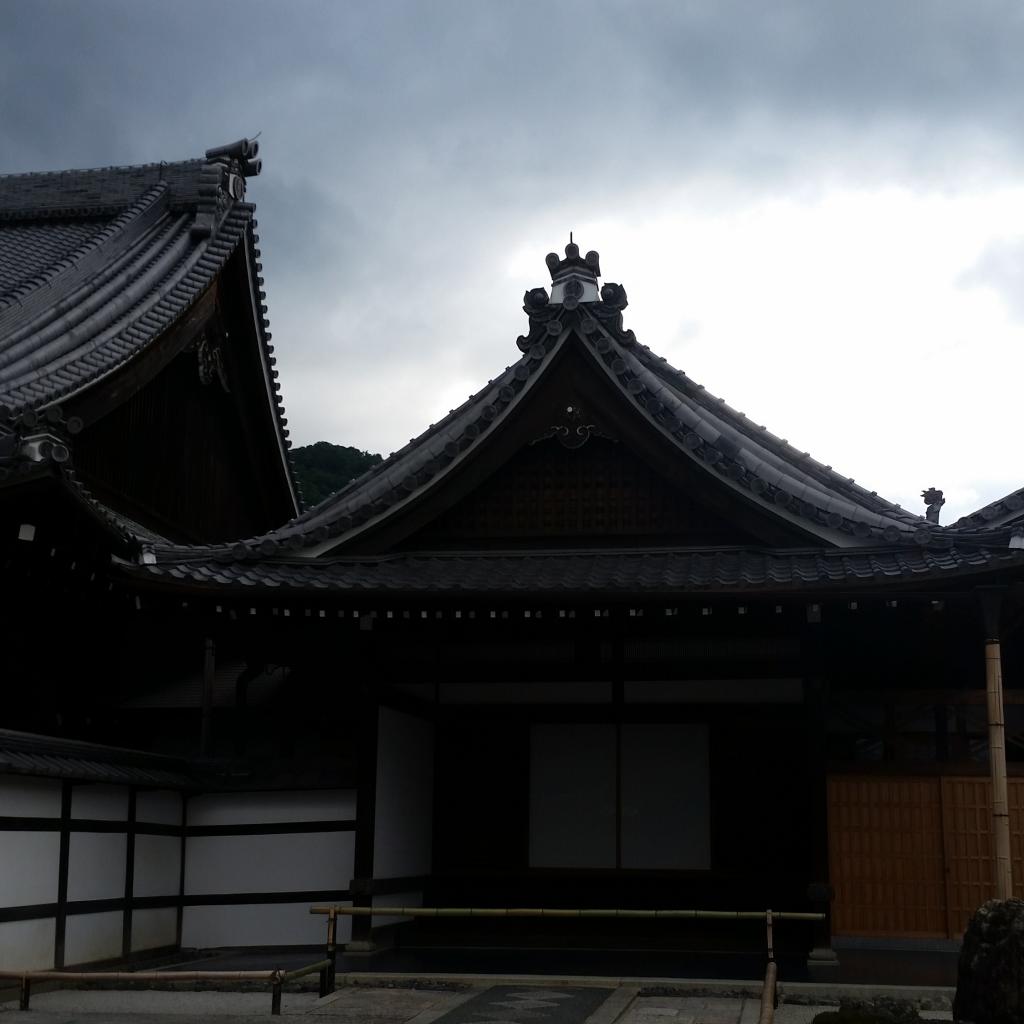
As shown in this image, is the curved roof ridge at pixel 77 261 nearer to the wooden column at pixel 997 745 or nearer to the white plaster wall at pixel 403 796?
the white plaster wall at pixel 403 796

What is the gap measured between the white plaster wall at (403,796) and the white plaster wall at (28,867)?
10.2 feet

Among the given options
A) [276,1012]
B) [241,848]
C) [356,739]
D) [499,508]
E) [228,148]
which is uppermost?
[228,148]

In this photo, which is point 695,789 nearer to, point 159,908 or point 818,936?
point 818,936

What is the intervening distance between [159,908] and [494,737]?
3.98 m

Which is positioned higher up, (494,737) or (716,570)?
(716,570)

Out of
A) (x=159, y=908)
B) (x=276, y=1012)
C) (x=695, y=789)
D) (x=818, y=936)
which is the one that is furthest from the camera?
(x=695, y=789)

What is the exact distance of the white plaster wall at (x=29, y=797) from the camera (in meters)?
10.4

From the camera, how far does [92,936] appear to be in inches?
456

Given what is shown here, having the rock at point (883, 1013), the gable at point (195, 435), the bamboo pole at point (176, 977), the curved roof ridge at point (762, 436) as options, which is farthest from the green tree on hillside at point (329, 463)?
the rock at point (883, 1013)

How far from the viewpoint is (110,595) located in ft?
44.7

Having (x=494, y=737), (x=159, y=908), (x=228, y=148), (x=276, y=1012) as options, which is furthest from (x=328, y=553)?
(x=228, y=148)

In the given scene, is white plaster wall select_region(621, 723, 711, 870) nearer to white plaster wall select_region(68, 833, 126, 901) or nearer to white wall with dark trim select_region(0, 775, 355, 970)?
white wall with dark trim select_region(0, 775, 355, 970)

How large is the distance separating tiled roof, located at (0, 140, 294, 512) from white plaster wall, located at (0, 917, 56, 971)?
4844mm

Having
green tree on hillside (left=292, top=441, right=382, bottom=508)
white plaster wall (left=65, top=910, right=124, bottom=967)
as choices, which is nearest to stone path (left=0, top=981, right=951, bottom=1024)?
white plaster wall (left=65, top=910, right=124, bottom=967)
